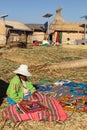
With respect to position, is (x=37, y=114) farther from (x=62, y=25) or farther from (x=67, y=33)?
(x=62, y=25)

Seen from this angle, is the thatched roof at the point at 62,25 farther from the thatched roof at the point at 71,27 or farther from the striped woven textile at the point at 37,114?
the striped woven textile at the point at 37,114

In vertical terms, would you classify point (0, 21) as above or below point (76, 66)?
above

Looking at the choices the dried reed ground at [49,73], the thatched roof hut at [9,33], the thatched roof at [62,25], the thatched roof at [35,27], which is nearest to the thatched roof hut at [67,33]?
the thatched roof at [62,25]

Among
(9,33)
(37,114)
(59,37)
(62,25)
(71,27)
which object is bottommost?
(37,114)

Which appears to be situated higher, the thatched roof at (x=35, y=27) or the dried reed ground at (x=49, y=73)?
the thatched roof at (x=35, y=27)

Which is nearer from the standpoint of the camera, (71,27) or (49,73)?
(49,73)

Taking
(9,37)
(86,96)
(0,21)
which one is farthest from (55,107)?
(0,21)

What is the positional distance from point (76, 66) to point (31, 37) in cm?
2514

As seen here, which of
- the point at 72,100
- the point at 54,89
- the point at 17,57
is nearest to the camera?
the point at 72,100

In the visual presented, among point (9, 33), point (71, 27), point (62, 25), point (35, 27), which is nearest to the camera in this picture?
point (9, 33)

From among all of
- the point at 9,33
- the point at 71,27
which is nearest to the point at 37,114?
the point at 9,33

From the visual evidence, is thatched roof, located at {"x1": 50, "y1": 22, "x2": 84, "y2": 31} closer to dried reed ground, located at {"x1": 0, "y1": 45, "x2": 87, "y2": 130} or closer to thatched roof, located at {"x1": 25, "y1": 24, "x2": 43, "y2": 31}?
thatched roof, located at {"x1": 25, "y1": 24, "x2": 43, "y2": 31}

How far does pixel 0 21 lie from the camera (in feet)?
126

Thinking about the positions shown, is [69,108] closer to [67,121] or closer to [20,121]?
[67,121]
